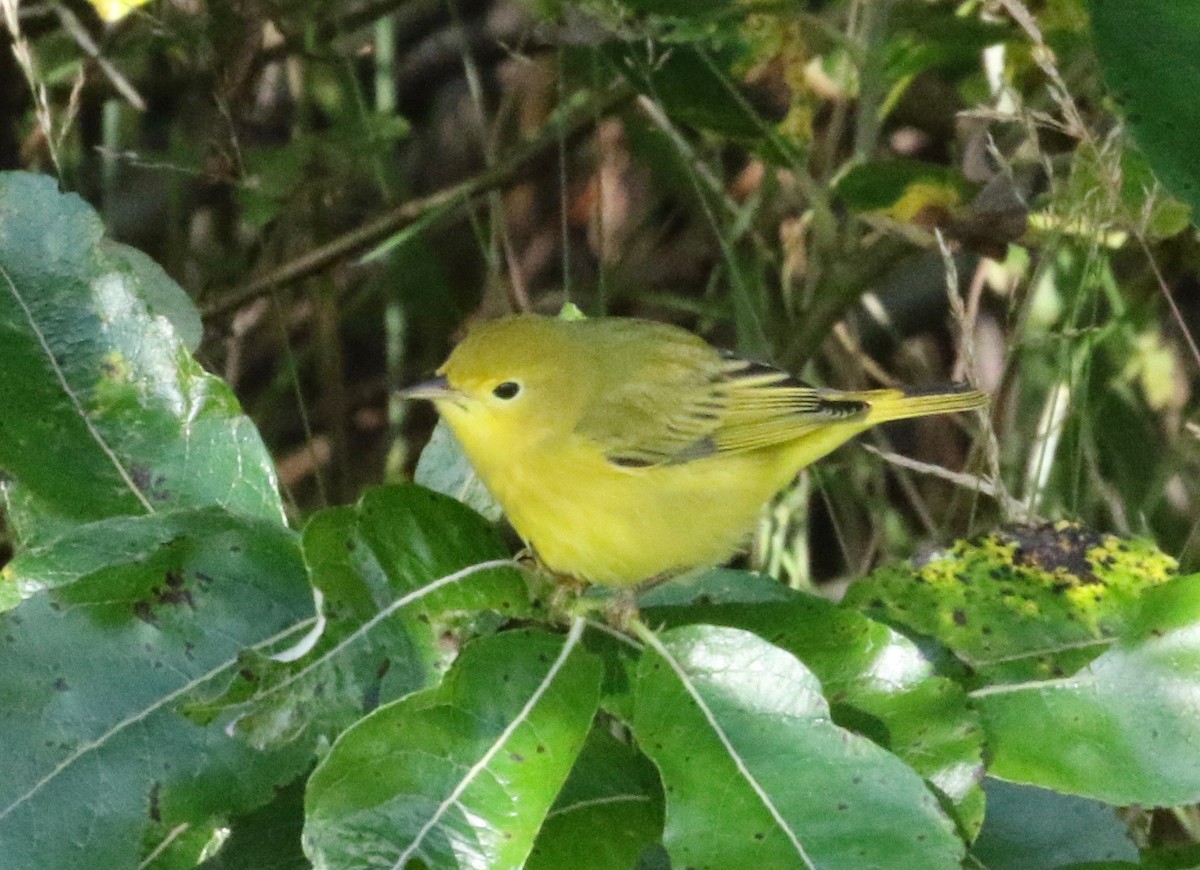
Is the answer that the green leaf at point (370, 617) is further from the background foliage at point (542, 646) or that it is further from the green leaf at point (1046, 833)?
the green leaf at point (1046, 833)

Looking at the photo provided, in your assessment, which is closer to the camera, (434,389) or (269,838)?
(269,838)

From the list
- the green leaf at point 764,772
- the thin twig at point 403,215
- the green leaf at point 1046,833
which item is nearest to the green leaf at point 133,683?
the green leaf at point 764,772

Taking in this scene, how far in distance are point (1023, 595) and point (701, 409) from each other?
1036 mm

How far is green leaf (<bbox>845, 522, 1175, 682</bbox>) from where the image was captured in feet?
6.31

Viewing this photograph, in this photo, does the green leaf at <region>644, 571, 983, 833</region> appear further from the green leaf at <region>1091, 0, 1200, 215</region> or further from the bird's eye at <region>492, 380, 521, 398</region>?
the bird's eye at <region>492, 380, 521, 398</region>

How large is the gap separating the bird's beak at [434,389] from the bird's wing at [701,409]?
0.83 ft

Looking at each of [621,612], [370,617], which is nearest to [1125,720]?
[621,612]

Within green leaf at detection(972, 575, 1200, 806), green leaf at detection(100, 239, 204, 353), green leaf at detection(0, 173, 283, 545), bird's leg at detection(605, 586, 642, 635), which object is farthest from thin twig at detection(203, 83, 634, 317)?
green leaf at detection(972, 575, 1200, 806)

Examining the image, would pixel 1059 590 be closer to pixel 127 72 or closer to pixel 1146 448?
pixel 1146 448

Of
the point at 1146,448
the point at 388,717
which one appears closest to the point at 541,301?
the point at 1146,448

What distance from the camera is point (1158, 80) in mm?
1831

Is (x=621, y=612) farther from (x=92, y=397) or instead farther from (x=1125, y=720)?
(x=92, y=397)

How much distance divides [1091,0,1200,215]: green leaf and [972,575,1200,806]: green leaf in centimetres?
48

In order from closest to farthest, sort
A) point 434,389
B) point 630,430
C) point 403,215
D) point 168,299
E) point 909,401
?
point 168,299, point 434,389, point 630,430, point 909,401, point 403,215
